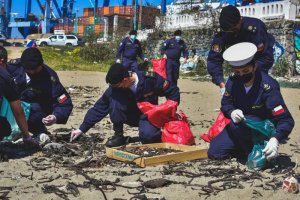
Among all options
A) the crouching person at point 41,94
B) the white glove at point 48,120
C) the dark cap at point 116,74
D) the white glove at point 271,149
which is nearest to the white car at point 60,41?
the crouching person at point 41,94

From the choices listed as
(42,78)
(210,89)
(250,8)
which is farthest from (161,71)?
(250,8)

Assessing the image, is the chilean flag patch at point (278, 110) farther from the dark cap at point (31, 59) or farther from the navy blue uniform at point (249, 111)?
the dark cap at point (31, 59)

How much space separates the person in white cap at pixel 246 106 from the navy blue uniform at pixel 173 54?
5795 mm

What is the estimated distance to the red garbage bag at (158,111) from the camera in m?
5.21

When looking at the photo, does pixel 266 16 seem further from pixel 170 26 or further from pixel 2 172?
pixel 2 172

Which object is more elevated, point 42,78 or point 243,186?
point 42,78

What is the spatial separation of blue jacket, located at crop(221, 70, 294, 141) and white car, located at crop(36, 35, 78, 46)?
42.5m

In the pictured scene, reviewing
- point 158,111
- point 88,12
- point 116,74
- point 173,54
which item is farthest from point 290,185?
point 88,12

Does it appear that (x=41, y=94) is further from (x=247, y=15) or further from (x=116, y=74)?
(x=247, y=15)

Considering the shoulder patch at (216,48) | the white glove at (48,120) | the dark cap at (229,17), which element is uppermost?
the dark cap at (229,17)

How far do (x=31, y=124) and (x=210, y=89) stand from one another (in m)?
8.16

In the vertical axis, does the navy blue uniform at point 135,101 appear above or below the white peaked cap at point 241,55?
below

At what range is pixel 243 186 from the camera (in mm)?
3766

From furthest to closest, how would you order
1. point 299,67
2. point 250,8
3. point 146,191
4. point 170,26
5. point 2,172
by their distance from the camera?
1. point 170,26
2. point 250,8
3. point 299,67
4. point 2,172
5. point 146,191
